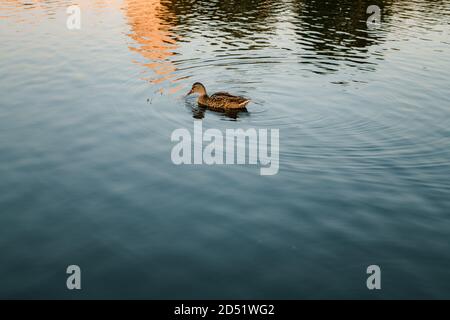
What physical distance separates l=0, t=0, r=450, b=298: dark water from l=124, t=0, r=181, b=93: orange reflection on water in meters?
0.20

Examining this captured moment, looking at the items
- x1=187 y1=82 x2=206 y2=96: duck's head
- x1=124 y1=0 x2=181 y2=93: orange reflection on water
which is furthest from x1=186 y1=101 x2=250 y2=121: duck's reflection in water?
x1=124 y1=0 x2=181 y2=93: orange reflection on water

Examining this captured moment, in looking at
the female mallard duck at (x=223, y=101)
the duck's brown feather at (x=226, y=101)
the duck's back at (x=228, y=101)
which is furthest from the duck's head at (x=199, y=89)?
the duck's back at (x=228, y=101)

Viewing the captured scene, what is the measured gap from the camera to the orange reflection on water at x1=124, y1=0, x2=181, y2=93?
82.2 ft

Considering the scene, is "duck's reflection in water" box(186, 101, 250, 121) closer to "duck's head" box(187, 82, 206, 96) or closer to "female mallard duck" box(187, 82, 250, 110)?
"female mallard duck" box(187, 82, 250, 110)

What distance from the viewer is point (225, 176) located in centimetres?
1434

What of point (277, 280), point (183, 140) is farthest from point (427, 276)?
point (183, 140)

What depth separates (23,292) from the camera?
31.4 feet

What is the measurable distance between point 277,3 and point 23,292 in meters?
42.2

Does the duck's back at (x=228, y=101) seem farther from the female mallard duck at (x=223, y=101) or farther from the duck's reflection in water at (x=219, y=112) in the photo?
the duck's reflection in water at (x=219, y=112)

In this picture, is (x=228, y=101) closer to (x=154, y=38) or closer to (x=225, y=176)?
(x=225, y=176)

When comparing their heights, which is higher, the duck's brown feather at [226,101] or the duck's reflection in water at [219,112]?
the duck's brown feather at [226,101]

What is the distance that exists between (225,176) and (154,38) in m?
19.6

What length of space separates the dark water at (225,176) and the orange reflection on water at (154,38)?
0.20 meters

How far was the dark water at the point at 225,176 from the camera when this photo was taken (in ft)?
33.5
